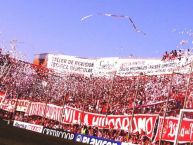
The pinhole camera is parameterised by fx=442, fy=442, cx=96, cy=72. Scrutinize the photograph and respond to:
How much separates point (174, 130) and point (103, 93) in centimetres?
1094

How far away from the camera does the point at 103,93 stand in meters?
27.6

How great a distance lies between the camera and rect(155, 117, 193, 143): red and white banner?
636 inches

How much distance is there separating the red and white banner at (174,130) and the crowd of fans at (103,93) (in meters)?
0.56

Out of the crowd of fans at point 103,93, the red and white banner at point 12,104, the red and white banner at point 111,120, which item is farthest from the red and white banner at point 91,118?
the red and white banner at point 12,104

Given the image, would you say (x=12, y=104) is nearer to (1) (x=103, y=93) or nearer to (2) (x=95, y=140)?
(1) (x=103, y=93)

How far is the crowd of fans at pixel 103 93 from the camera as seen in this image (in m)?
19.7

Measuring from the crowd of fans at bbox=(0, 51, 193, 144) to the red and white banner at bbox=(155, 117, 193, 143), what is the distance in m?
0.56


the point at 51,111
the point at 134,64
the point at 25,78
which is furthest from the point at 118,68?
the point at 51,111

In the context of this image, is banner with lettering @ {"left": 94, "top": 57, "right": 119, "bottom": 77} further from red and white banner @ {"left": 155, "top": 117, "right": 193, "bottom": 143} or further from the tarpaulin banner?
red and white banner @ {"left": 155, "top": 117, "right": 193, "bottom": 143}

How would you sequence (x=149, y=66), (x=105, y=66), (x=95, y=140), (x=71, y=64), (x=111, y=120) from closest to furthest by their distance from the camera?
(x=95, y=140)
(x=111, y=120)
(x=149, y=66)
(x=105, y=66)
(x=71, y=64)

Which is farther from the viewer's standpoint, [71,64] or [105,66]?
[71,64]

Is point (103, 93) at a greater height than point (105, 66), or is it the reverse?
point (105, 66)

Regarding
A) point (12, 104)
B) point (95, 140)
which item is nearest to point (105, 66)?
point (12, 104)

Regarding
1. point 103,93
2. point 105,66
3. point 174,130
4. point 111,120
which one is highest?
point 105,66
